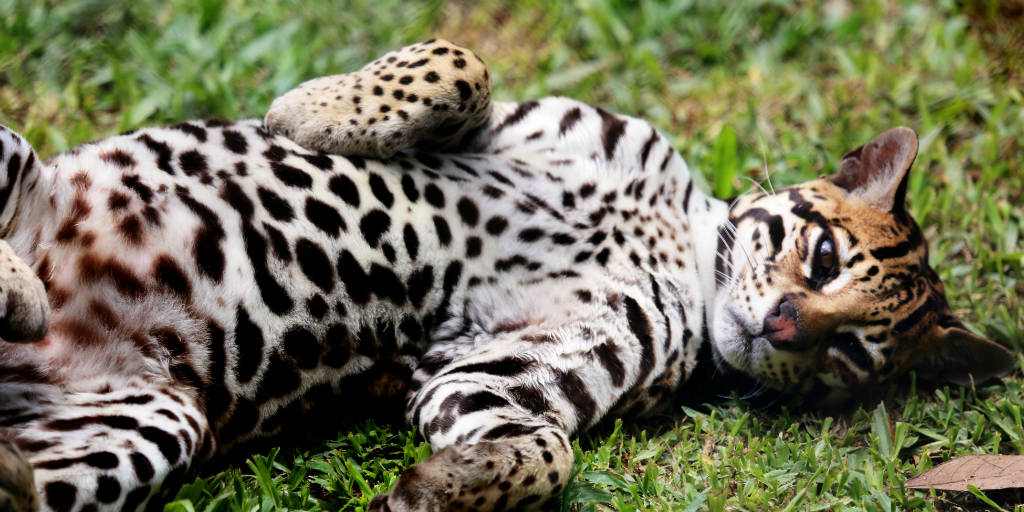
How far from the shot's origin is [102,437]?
3.04 m

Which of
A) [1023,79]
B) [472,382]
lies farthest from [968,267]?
[472,382]

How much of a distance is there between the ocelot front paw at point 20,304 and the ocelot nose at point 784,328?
10.4ft

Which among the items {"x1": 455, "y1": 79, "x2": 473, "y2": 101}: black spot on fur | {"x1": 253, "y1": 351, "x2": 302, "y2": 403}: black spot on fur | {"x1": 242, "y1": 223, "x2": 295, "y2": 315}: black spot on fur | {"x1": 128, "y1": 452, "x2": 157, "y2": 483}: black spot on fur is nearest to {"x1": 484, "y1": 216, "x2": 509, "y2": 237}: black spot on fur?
{"x1": 455, "y1": 79, "x2": 473, "y2": 101}: black spot on fur

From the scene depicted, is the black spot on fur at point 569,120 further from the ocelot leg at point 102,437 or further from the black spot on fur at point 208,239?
the ocelot leg at point 102,437

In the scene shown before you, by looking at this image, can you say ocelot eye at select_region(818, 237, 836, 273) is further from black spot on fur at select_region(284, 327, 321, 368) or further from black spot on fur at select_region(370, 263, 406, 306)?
black spot on fur at select_region(284, 327, 321, 368)

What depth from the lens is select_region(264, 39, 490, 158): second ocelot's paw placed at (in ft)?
13.0

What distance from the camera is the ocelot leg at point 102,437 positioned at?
2.87 m

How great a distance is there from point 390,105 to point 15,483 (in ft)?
7.51

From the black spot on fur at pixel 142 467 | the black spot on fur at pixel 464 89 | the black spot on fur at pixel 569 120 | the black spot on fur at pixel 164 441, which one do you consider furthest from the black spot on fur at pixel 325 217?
the black spot on fur at pixel 569 120

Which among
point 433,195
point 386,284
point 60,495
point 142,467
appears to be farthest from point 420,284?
point 60,495

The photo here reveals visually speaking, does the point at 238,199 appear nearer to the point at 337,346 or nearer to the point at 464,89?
the point at 337,346

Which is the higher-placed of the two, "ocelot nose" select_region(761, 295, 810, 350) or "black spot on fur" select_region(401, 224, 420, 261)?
"black spot on fur" select_region(401, 224, 420, 261)

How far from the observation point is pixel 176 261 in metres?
3.34

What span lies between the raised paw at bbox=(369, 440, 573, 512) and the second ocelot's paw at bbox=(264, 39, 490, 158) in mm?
1599
